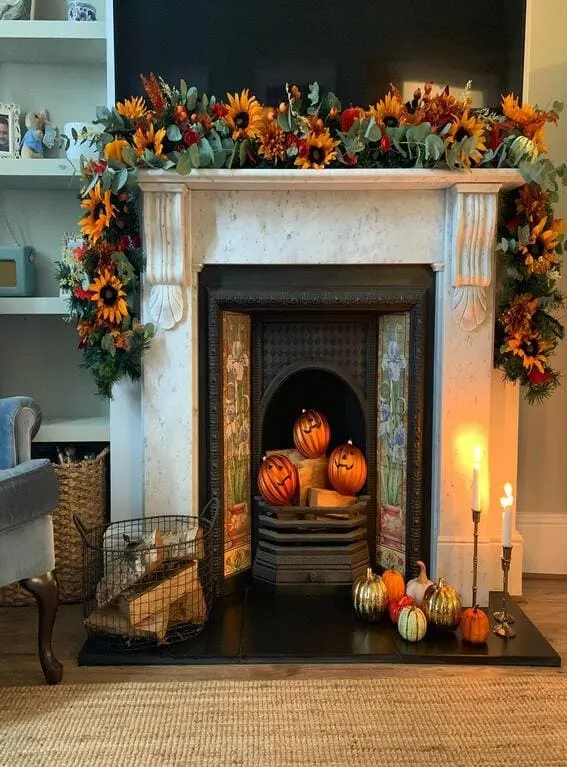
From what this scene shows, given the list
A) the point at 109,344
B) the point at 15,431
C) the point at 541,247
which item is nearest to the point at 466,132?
the point at 541,247

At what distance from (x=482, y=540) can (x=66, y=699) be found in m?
1.45

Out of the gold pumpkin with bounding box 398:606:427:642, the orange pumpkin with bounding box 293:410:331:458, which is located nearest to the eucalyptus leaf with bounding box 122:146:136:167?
the orange pumpkin with bounding box 293:410:331:458

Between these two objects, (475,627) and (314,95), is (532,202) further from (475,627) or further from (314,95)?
(475,627)

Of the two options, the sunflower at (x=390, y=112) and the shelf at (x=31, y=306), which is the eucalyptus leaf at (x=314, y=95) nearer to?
the sunflower at (x=390, y=112)

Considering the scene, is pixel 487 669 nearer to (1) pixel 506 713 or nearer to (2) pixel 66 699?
(1) pixel 506 713

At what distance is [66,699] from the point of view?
2070mm

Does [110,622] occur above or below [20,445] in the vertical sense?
below

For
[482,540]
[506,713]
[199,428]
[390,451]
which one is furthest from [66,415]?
[506,713]

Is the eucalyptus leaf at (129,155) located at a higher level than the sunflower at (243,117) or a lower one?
lower

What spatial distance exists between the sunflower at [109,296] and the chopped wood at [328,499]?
971 millimetres

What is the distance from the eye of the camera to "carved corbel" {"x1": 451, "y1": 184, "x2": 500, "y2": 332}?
253cm

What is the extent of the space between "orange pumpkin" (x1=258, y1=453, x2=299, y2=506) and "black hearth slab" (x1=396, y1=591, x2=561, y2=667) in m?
0.68

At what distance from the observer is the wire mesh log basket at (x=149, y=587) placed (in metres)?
2.33

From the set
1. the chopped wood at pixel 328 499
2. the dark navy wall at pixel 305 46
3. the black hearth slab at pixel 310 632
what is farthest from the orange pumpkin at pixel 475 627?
the dark navy wall at pixel 305 46
